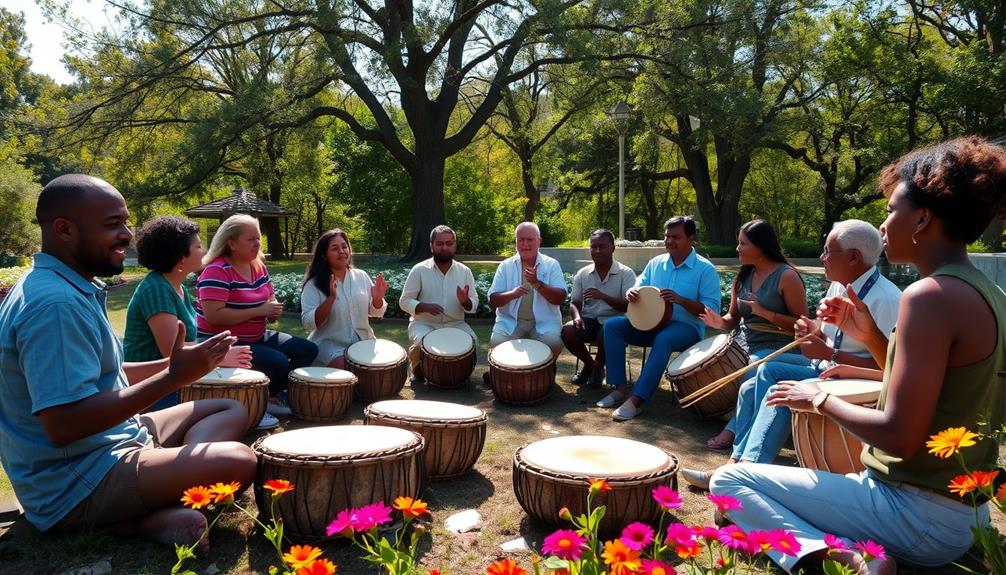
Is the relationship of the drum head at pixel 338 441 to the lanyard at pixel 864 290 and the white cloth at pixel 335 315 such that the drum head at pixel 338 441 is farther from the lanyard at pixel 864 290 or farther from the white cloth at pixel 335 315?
the white cloth at pixel 335 315

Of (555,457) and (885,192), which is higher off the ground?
(885,192)

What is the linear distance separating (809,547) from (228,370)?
339 centimetres

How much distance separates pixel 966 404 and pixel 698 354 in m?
2.53

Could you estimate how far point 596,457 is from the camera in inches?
118

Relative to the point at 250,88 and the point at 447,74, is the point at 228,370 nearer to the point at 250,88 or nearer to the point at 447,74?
the point at 250,88

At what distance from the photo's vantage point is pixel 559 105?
18.2 meters

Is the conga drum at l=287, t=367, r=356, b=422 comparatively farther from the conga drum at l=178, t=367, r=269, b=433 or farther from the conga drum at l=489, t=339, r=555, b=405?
the conga drum at l=489, t=339, r=555, b=405

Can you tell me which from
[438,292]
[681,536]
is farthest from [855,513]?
[438,292]

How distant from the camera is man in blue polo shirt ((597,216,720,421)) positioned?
5133 millimetres

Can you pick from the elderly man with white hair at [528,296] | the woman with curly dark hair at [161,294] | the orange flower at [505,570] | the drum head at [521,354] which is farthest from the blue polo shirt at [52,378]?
the elderly man with white hair at [528,296]

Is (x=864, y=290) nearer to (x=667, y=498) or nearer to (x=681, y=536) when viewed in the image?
(x=667, y=498)

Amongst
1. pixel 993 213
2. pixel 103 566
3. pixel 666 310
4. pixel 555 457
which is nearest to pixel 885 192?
pixel 993 213

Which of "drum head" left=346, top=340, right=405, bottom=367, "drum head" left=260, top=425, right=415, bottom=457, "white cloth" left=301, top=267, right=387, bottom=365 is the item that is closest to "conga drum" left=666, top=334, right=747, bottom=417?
"drum head" left=346, top=340, right=405, bottom=367

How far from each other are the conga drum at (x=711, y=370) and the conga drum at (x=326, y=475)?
2332 millimetres
